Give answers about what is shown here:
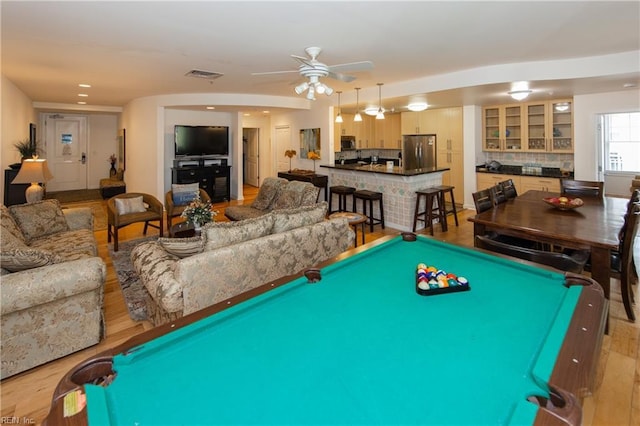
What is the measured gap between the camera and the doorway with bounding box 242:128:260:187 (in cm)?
1070

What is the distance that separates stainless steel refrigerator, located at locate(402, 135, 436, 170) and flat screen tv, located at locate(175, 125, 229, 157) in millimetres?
4603

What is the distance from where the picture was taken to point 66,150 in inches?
393

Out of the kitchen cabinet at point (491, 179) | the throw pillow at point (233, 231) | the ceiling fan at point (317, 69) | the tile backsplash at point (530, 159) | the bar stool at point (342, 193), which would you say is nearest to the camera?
the throw pillow at point (233, 231)

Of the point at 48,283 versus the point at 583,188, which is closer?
the point at 48,283

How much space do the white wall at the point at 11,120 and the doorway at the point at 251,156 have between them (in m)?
5.53

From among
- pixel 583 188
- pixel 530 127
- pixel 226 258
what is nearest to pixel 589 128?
pixel 530 127

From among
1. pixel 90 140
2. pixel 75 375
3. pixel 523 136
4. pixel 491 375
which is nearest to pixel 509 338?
pixel 491 375

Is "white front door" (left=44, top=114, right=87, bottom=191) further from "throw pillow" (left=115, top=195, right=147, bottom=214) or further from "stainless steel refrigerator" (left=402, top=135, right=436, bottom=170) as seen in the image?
"stainless steel refrigerator" (left=402, top=135, right=436, bottom=170)

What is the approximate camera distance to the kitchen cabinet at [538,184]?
6.45m

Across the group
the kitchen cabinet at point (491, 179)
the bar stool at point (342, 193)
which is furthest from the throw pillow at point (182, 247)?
the kitchen cabinet at point (491, 179)

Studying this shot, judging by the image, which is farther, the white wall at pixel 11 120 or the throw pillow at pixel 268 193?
the throw pillow at pixel 268 193

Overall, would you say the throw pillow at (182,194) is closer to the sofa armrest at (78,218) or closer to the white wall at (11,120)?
the sofa armrest at (78,218)

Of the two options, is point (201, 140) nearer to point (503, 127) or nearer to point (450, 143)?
point (450, 143)

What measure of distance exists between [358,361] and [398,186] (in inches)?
192
